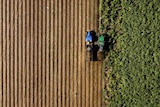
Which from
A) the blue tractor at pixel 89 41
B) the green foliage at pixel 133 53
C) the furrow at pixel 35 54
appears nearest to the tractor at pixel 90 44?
the blue tractor at pixel 89 41

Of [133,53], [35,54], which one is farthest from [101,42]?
[35,54]

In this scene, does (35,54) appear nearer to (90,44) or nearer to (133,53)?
(90,44)

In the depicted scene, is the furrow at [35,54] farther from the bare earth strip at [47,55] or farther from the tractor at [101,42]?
the tractor at [101,42]

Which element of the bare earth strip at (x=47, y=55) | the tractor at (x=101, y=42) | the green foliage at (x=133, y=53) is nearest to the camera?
the green foliage at (x=133, y=53)

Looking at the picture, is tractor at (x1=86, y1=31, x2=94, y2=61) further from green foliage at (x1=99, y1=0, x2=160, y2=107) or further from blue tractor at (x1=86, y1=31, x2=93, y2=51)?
green foliage at (x1=99, y1=0, x2=160, y2=107)

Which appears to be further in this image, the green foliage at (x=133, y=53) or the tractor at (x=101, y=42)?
the tractor at (x=101, y=42)

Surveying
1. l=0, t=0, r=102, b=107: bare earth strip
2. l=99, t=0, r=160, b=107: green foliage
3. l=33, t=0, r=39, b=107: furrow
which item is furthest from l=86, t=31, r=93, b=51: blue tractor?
l=33, t=0, r=39, b=107: furrow
